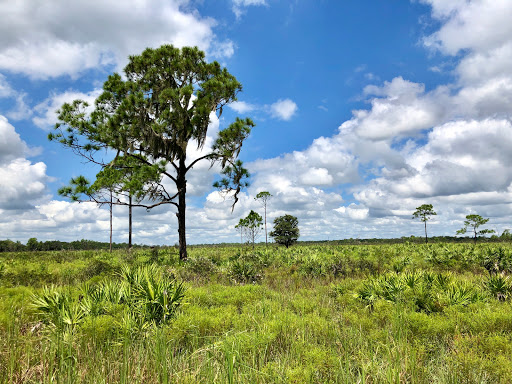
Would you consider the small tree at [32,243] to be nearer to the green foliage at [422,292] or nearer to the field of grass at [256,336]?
the field of grass at [256,336]

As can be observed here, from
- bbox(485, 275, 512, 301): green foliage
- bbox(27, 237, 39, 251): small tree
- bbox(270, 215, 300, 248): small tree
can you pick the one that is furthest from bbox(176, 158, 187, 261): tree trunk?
bbox(27, 237, 39, 251): small tree

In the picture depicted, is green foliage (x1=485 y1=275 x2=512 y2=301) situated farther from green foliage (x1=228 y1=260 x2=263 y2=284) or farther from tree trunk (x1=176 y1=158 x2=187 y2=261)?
tree trunk (x1=176 y1=158 x2=187 y2=261)

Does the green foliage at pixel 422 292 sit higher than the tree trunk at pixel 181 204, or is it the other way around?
the tree trunk at pixel 181 204

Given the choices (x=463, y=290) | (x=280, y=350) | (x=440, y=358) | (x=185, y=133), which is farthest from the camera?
(x=185, y=133)

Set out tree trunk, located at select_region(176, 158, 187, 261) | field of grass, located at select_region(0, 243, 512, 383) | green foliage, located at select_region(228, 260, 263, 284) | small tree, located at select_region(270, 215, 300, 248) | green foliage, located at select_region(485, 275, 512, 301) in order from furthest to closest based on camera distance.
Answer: small tree, located at select_region(270, 215, 300, 248) < tree trunk, located at select_region(176, 158, 187, 261) < green foliage, located at select_region(228, 260, 263, 284) < green foliage, located at select_region(485, 275, 512, 301) < field of grass, located at select_region(0, 243, 512, 383)

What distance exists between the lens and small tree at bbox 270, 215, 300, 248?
2630 inches

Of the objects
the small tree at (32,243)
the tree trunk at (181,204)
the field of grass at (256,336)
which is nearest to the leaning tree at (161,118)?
the tree trunk at (181,204)

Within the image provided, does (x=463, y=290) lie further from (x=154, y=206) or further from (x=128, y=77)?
(x=128, y=77)

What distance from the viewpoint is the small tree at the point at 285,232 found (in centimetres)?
6681

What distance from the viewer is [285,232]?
6744cm

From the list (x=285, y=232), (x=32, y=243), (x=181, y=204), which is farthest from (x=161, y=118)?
(x=32, y=243)

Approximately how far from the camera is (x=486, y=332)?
564cm

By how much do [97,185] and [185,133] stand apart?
6.76m

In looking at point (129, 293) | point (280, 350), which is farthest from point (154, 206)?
point (280, 350)
